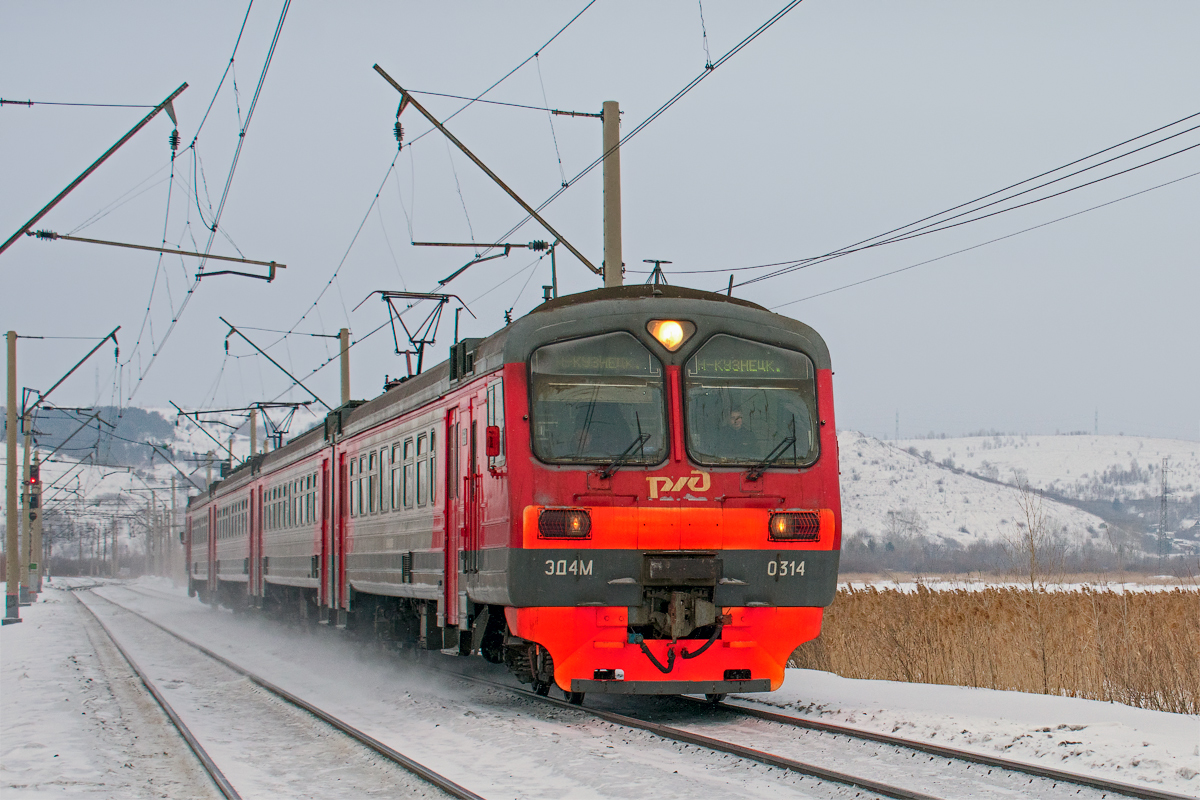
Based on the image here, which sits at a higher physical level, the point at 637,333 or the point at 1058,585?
the point at 637,333

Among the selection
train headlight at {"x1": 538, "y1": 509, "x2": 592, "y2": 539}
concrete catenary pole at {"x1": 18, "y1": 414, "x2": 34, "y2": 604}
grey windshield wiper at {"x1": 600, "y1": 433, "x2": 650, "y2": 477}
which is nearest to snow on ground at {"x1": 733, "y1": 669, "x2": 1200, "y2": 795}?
train headlight at {"x1": 538, "y1": 509, "x2": 592, "y2": 539}

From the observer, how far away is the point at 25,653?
20000mm

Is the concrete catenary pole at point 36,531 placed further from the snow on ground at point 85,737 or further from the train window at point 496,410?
the train window at point 496,410

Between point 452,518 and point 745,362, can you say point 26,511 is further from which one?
point 745,362

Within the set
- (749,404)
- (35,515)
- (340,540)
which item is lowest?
(340,540)

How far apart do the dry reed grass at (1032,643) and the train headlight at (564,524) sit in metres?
4.57

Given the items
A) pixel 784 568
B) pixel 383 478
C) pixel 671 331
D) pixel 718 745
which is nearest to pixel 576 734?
pixel 718 745

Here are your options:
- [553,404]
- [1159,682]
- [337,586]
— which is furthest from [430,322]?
[1159,682]

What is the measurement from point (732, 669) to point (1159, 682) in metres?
3.43

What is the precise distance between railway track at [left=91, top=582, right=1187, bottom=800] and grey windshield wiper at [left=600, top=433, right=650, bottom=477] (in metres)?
1.94

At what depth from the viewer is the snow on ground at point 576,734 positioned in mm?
7883

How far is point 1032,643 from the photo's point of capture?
11.9 metres

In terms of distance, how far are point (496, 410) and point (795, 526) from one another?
2.59m

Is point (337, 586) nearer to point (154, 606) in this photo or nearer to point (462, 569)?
point (462, 569)
